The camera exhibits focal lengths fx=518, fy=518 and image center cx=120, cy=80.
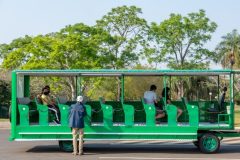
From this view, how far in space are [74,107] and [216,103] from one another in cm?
461

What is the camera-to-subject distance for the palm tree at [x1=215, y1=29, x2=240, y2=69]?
5650 centimetres

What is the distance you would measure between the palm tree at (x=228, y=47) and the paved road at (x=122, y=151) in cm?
3934

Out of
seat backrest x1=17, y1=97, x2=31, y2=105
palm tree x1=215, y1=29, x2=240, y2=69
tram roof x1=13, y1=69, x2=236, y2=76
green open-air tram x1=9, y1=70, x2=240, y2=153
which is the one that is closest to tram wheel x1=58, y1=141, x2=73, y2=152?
green open-air tram x1=9, y1=70, x2=240, y2=153

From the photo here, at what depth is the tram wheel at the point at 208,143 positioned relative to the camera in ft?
48.0

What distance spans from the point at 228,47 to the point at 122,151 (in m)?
46.3

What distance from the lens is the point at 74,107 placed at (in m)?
14.1

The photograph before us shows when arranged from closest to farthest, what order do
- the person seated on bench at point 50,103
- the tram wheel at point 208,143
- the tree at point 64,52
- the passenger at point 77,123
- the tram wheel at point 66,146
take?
the passenger at point 77,123 → the tram wheel at point 208,143 → the tram wheel at point 66,146 → the person seated on bench at point 50,103 → the tree at point 64,52

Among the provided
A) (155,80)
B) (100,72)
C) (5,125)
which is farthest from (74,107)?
(155,80)

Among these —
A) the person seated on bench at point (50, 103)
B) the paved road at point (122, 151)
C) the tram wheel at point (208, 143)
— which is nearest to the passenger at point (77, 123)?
the paved road at point (122, 151)

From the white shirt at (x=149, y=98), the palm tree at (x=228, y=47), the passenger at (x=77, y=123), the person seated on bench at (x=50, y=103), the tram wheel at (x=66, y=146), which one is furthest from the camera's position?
the palm tree at (x=228, y=47)

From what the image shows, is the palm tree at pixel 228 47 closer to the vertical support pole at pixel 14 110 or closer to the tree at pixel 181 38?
the tree at pixel 181 38

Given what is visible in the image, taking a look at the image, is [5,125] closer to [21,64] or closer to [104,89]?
[21,64]

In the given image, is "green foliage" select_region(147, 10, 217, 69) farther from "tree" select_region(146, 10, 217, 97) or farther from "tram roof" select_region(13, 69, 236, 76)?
"tram roof" select_region(13, 69, 236, 76)

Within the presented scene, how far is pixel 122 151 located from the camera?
15023 millimetres
